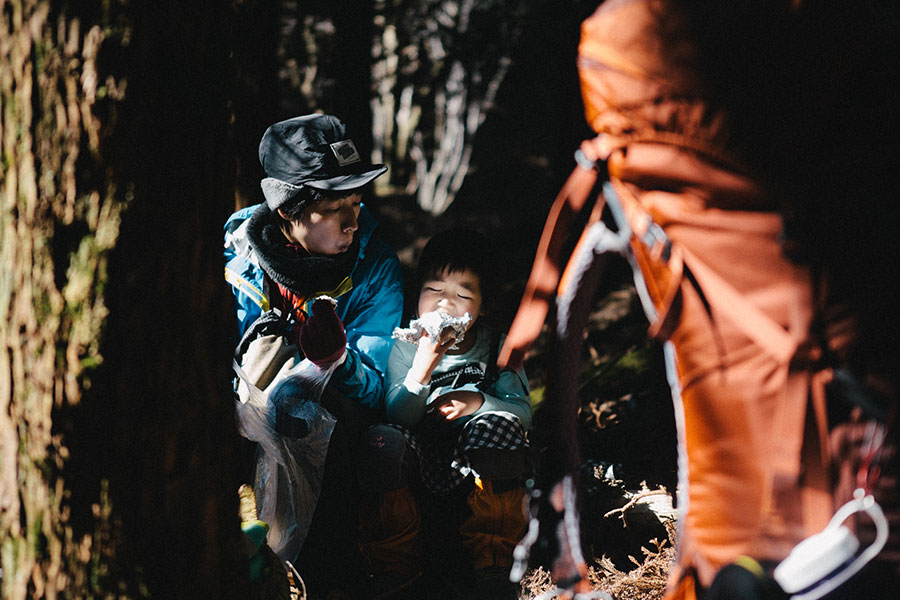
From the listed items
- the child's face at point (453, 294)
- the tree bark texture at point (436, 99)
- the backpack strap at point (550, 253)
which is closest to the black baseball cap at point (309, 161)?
the child's face at point (453, 294)

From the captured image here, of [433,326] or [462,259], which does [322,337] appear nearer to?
[433,326]

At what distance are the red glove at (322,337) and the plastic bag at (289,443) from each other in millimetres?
57

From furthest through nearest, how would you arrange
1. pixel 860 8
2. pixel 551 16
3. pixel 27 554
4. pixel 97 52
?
pixel 551 16
pixel 27 554
pixel 97 52
pixel 860 8

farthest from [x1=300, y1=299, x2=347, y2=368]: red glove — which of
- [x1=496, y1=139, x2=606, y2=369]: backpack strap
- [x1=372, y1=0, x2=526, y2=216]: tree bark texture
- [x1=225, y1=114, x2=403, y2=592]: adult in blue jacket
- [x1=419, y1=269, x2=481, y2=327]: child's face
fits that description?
[x1=372, y1=0, x2=526, y2=216]: tree bark texture

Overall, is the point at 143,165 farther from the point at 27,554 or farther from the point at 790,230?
the point at 790,230

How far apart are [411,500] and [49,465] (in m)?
1.51

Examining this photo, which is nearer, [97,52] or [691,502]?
[97,52]

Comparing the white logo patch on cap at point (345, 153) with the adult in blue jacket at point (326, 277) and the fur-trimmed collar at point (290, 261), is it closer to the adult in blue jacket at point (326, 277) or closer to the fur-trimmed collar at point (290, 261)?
the adult in blue jacket at point (326, 277)

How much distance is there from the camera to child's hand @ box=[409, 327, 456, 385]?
2889mm

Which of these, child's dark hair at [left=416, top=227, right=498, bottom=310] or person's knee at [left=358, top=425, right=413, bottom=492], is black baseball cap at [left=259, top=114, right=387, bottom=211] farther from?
person's knee at [left=358, top=425, right=413, bottom=492]

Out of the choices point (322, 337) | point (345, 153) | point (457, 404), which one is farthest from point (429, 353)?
point (345, 153)

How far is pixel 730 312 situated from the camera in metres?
1.63

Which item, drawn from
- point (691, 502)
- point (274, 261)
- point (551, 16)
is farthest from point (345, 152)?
point (551, 16)

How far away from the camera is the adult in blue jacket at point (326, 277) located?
114 inches
